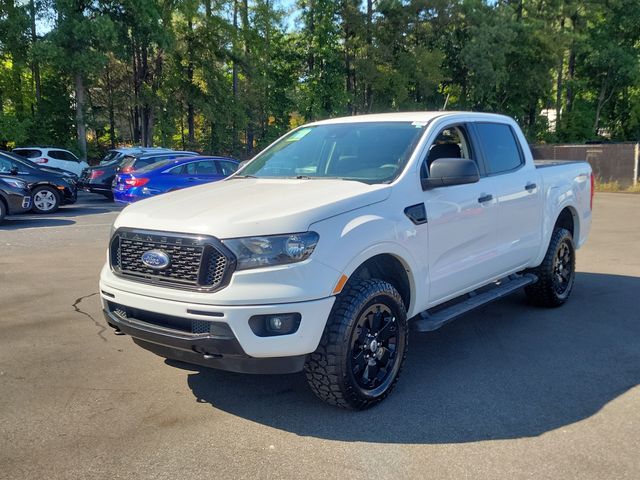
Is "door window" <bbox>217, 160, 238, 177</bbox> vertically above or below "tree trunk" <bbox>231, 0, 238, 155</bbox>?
below

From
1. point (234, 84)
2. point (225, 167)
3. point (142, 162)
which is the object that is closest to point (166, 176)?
point (225, 167)

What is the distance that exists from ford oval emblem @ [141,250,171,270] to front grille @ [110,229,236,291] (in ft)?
0.03

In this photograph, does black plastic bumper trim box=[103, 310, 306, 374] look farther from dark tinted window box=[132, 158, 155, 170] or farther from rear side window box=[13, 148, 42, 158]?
rear side window box=[13, 148, 42, 158]

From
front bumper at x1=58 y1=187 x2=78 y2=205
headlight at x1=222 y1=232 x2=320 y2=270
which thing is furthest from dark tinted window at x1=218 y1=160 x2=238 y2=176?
headlight at x1=222 y1=232 x2=320 y2=270

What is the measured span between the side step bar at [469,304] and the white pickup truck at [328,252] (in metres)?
0.02

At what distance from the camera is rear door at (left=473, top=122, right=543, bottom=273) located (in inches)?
207

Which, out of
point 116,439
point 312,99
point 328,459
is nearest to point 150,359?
point 116,439

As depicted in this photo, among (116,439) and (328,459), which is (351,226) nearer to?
(328,459)

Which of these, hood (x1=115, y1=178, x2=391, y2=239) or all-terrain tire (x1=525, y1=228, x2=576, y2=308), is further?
all-terrain tire (x1=525, y1=228, x2=576, y2=308)

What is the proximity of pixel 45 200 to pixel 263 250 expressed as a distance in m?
13.2

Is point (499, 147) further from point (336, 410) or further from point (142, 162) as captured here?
point (142, 162)

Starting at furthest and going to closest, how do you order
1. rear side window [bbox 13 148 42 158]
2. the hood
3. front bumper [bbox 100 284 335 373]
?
rear side window [bbox 13 148 42 158], the hood, front bumper [bbox 100 284 335 373]

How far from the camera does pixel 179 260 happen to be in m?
3.54

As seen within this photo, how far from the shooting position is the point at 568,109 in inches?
1709
